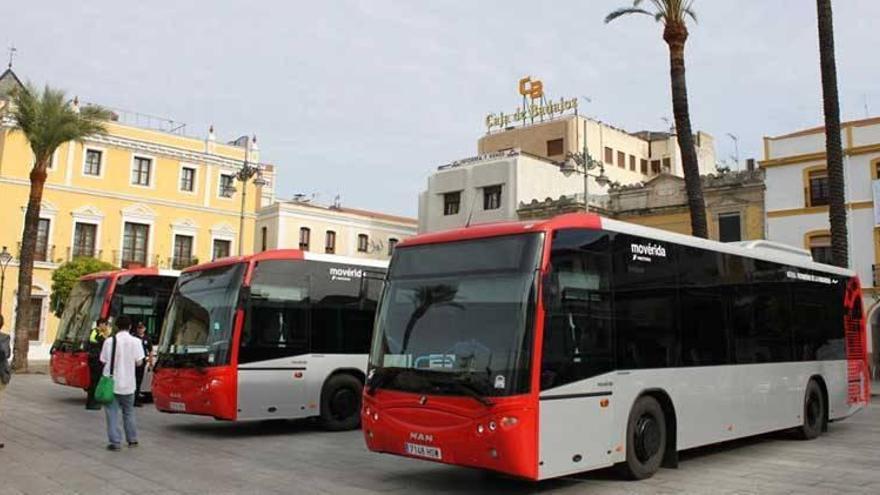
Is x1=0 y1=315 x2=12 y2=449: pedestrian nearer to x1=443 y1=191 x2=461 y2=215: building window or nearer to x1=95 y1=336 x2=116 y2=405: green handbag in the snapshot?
x1=95 y1=336 x2=116 y2=405: green handbag

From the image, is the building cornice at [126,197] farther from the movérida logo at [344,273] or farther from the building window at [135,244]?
the movérida logo at [344,273]

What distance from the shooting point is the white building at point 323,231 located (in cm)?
5159

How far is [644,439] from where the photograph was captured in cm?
888

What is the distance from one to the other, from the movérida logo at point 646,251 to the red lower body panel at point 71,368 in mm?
12971

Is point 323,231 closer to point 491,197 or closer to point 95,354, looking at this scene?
point 491,197

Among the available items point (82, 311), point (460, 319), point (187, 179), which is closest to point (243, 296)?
point (460, 319)

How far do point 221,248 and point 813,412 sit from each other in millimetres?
41575

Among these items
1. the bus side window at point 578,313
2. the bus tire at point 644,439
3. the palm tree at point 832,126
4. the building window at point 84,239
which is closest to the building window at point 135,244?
the building window at point 84,239

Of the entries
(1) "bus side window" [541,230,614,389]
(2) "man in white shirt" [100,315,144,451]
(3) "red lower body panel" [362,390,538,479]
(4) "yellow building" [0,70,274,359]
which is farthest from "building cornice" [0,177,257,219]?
(1) "bus side window" [541,230,614,389]

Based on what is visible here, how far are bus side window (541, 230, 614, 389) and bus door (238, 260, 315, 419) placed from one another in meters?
6.53

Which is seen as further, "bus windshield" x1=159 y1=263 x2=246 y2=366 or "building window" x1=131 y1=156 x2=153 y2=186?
"building window" x1=131 y1=156 x2=153 y2=186

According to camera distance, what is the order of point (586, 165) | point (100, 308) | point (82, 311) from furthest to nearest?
point (586, 165) < point (82, 311) < point (100, 308)

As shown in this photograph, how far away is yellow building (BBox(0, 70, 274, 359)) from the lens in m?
41.4

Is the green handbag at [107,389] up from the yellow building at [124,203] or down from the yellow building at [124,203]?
down
